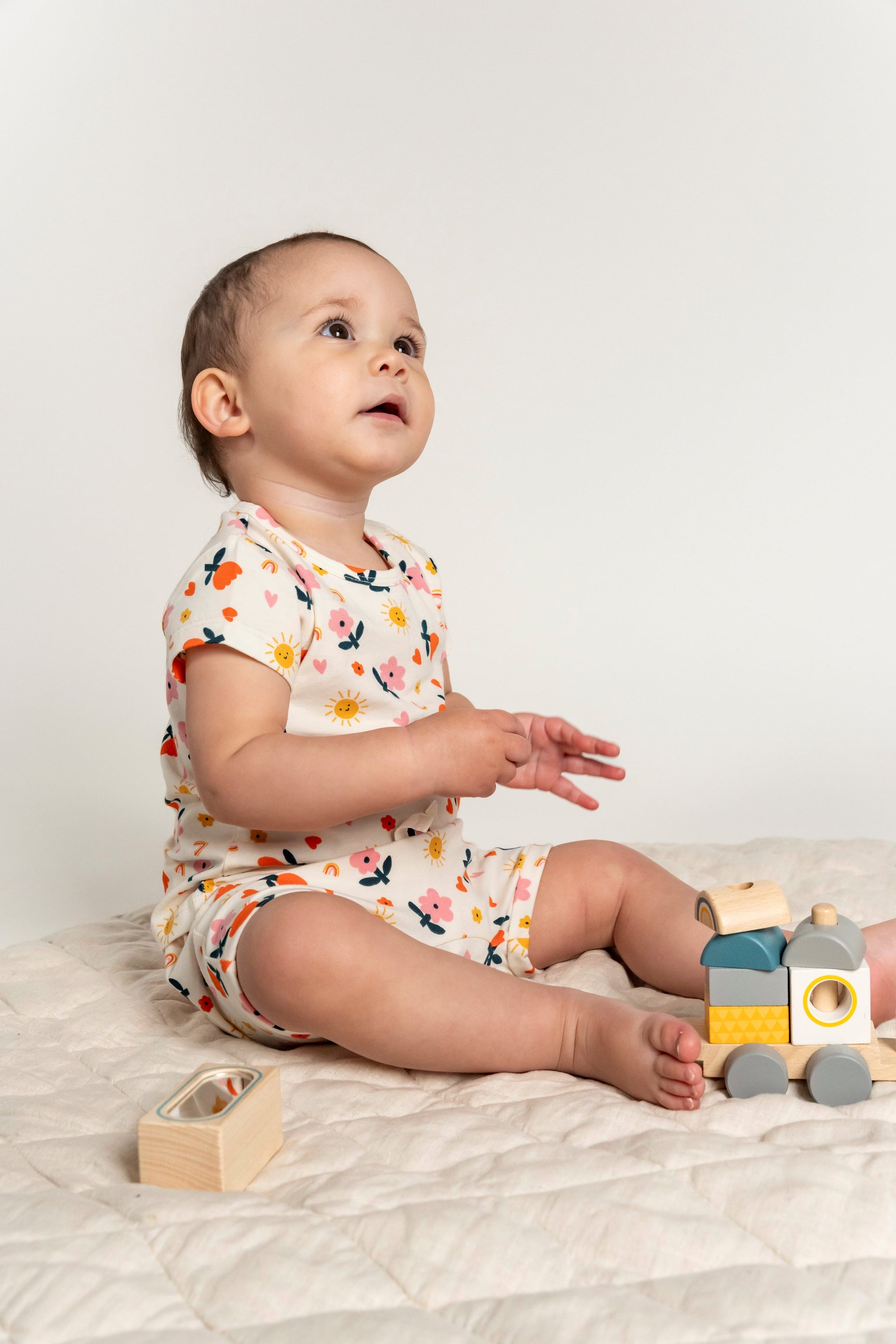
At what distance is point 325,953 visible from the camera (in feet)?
3.55

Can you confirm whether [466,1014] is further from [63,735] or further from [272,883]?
[63,735]

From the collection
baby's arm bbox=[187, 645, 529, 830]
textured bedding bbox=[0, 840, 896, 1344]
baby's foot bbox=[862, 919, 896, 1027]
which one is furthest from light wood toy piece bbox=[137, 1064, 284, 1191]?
baby's foot bbox=[862, 919, 896, 1027]

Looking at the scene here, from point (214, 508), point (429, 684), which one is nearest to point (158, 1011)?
point (429, 684)

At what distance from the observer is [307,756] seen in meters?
1.14

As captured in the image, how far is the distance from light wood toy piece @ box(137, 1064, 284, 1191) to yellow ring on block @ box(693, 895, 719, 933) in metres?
0.40

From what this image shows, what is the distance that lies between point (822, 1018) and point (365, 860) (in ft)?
1.55

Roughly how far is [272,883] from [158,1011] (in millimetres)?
256

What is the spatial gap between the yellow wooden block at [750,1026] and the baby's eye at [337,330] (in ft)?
2.55

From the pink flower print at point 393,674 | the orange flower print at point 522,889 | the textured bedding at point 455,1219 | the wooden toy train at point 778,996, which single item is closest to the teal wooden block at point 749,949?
the wooden toy train at point 778,996

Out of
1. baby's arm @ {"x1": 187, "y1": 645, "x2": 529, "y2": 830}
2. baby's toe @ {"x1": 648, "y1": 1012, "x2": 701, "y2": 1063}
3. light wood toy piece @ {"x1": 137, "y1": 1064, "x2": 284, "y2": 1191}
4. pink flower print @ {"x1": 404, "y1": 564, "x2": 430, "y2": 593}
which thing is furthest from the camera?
pink flower print @ {"x1": 404, "y1": 564, "x2": 430, "y2": 593}

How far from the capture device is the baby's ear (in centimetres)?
136

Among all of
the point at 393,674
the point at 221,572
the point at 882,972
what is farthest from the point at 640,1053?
the point at 221,572

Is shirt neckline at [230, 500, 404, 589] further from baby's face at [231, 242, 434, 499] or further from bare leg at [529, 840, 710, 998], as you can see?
bare leg at [529, 840, 710, 998]

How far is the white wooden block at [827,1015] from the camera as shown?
3.55 feet
